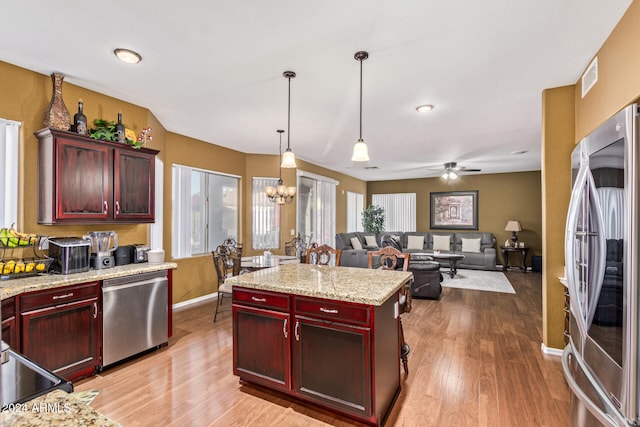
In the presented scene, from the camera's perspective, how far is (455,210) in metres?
9.29

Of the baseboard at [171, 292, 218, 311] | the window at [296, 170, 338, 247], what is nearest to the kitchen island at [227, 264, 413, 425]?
the baseboard at [171, 292, 218, 311]

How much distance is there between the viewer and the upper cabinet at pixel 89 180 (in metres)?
2.77

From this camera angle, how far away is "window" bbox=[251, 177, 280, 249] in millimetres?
6105

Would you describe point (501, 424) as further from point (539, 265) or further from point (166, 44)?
point (539, 265)

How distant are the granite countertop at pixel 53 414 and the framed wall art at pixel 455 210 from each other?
31.5ft

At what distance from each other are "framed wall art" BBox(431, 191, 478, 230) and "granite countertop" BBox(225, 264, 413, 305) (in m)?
7.31

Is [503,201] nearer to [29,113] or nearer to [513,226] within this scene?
[513,226]

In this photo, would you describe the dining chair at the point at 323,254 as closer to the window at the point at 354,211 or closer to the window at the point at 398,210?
the window at the point at 354,211

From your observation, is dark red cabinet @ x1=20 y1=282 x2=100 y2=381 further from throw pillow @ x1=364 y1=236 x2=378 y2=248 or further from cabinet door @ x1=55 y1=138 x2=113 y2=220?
throw pillow @ x1=364 y1=236 x2=378 y2=248

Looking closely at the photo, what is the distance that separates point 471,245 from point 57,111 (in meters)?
8.59

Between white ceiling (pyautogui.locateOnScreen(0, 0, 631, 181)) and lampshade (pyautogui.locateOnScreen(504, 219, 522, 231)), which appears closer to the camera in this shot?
white ceiling (pyautogui.locateOnScreen(0, 0, 631, 181))

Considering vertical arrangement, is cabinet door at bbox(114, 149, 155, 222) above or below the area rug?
above

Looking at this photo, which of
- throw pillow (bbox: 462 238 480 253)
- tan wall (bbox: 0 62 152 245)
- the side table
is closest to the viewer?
tan wall (bbox: 0 62 152 245)

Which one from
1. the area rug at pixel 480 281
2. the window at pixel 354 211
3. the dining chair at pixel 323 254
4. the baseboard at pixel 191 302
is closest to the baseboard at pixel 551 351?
the dining chair at pixel 323 254
